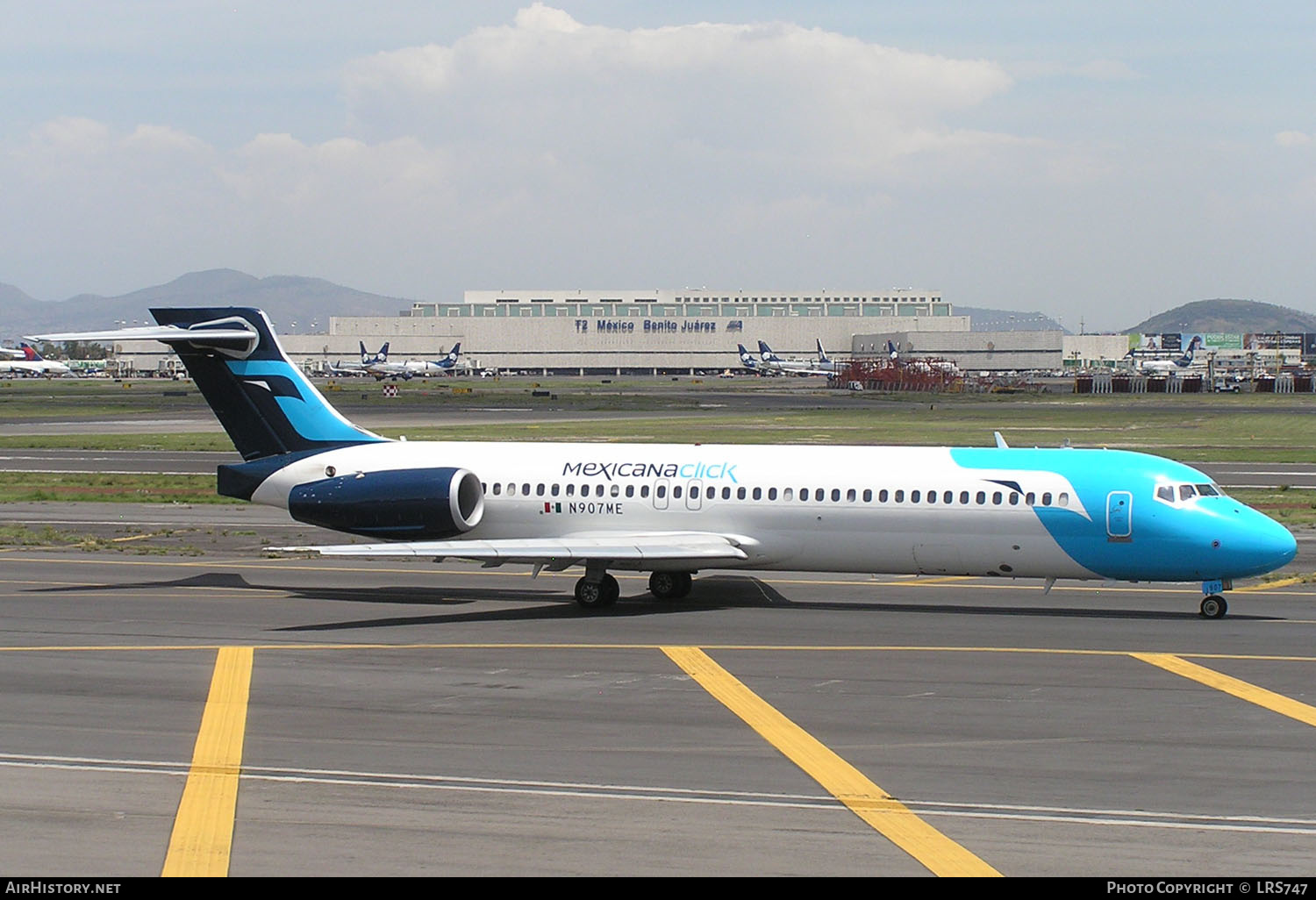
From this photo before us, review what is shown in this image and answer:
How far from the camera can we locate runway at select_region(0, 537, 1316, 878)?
13.9 metres

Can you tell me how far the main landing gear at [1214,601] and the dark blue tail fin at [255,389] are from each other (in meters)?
18.0

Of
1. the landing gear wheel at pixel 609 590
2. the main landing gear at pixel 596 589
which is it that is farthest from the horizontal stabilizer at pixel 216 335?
the landing gear wheel at pixel 609 590

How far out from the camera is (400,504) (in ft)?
100

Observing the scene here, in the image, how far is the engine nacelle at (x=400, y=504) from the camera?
30516 millimetres

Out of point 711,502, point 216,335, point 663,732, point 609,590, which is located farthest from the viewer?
point 216,335

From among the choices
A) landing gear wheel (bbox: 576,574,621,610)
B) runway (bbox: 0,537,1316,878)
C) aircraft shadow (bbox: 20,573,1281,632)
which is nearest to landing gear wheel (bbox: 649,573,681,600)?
aircraft shadow (bbox: 20,573,1281,632)

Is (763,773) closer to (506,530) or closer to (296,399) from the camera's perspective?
(506,530)

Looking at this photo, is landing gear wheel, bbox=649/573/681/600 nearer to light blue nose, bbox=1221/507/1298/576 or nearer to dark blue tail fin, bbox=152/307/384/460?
dark blue tail fin, bbox=152/307/384/460

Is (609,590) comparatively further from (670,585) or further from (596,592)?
(670,585)

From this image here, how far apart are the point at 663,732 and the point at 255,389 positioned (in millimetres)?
17756

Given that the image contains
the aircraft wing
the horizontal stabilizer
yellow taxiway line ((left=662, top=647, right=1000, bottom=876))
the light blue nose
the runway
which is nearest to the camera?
yellow taxiway line ((left=662, top=647, right=1000, bottom=876))

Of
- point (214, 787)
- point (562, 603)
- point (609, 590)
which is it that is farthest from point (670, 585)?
point (214, 787)

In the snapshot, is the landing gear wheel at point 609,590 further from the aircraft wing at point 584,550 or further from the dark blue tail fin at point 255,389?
the dark blue tail fin at point 255,389

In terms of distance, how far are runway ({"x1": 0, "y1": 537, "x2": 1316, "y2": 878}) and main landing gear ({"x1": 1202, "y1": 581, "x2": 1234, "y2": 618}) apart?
3.21ft
